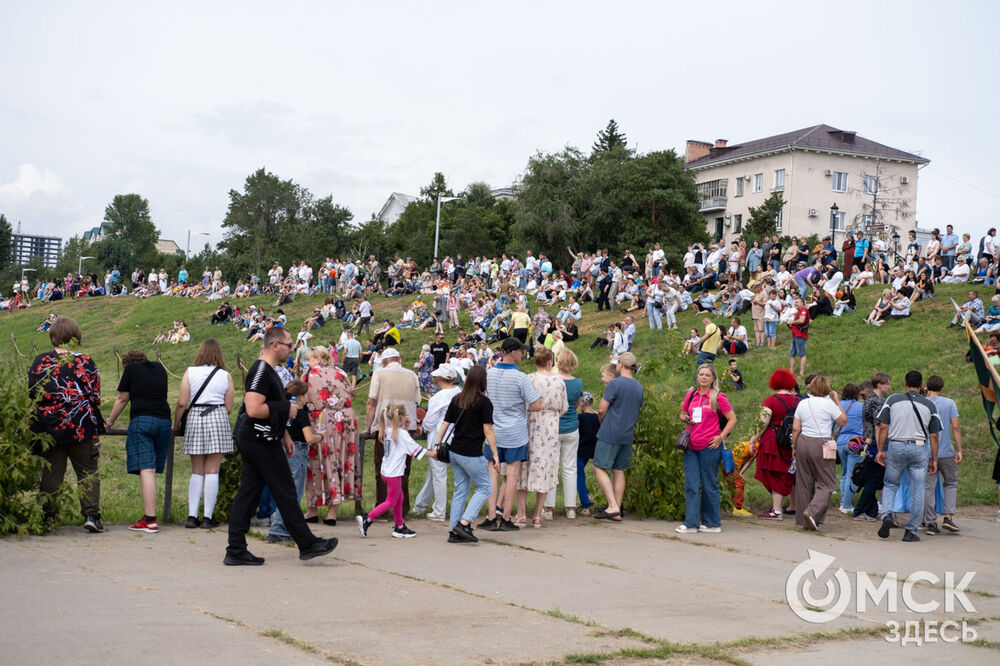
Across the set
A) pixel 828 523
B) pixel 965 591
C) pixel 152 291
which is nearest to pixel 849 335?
pixel 828 523

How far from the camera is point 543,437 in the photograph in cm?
1022

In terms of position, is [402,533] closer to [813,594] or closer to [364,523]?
[364,523]

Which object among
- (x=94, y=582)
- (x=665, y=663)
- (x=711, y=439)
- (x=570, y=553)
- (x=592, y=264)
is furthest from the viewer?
(x=592, y=264)

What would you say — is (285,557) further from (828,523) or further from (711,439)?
(828,523)

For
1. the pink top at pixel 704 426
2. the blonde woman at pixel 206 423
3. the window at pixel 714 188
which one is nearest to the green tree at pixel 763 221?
the window at pixel 714 188

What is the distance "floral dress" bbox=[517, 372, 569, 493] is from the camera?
33.3ft

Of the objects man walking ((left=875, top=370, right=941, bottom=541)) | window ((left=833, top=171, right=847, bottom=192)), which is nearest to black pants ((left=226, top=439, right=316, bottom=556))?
man walking ((left=875, top=370, right=941, bottom=541))

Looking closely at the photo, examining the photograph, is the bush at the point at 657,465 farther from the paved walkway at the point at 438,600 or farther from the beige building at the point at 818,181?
the beige building at the point at 818,181

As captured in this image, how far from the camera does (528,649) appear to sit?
5.37 meters

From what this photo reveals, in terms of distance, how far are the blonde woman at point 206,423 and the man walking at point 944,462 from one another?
24.6ft

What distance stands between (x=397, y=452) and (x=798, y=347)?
14759 millimetres

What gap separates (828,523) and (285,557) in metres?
6.44

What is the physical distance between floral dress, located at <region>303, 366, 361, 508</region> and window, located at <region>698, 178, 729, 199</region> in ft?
233

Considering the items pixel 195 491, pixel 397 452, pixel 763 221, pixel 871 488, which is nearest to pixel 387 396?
pixel 397 452
